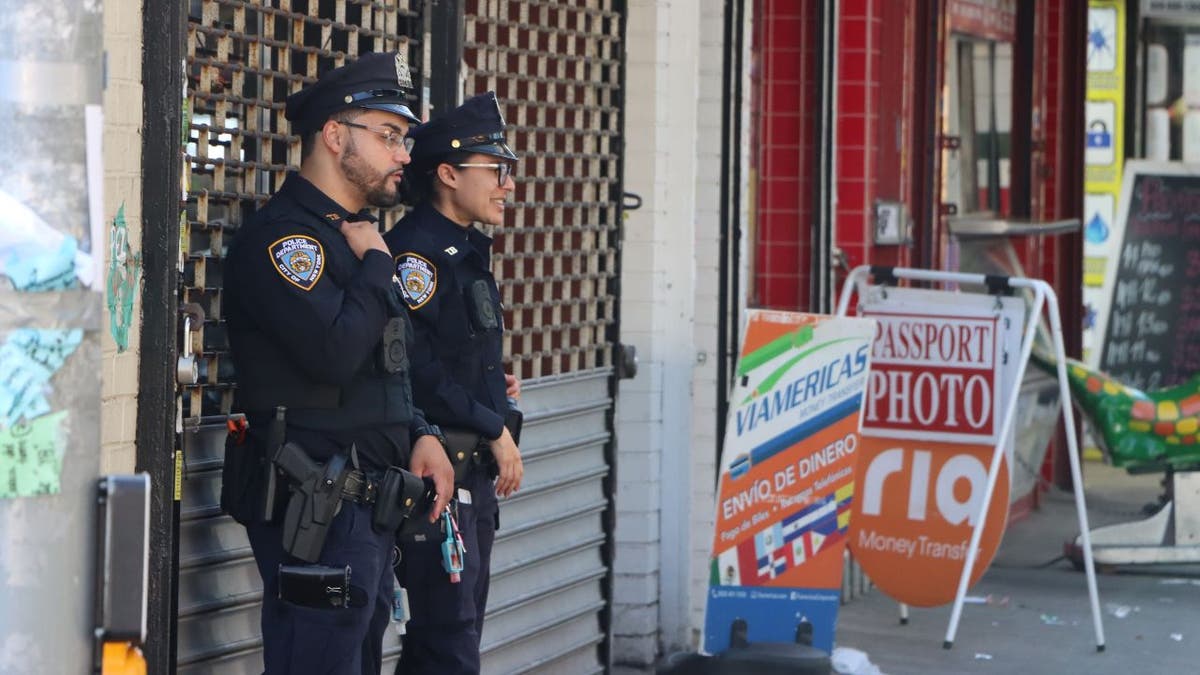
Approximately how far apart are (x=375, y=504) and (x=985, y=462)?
14.6 ft

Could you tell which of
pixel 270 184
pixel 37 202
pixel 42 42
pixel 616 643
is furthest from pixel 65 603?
pixel 616 643

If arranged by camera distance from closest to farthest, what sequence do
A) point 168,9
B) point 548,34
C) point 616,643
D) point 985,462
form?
point 168,9, point 548,34, point 616,643, point 985,462

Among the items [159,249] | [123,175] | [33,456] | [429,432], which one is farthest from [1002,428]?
[33,456]

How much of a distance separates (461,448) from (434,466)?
1.38ft

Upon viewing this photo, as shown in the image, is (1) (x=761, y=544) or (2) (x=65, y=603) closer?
(2) (x=65, y=603)

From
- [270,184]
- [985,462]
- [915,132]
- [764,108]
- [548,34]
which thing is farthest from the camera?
[915,132]

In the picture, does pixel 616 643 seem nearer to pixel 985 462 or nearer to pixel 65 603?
pixel 985 462

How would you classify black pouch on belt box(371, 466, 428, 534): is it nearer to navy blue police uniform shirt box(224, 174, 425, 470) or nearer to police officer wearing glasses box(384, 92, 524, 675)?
navy blue police uniform shirt box(224, 174, 425, 470)

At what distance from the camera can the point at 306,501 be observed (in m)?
4.25

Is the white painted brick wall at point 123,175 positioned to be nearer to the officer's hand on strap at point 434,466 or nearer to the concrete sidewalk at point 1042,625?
the officer's hand on strap at point 434,466

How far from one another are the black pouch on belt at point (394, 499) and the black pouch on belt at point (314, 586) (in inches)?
6.0

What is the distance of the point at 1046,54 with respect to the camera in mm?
13359

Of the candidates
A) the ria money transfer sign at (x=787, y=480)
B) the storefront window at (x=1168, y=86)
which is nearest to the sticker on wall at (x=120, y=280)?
the ria money transfer sign at (x=787, y=480)

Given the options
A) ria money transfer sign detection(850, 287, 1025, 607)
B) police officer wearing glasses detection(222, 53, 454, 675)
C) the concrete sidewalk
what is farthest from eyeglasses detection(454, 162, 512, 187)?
ria money transfer sign detection(850, 287, 1025, 607)
